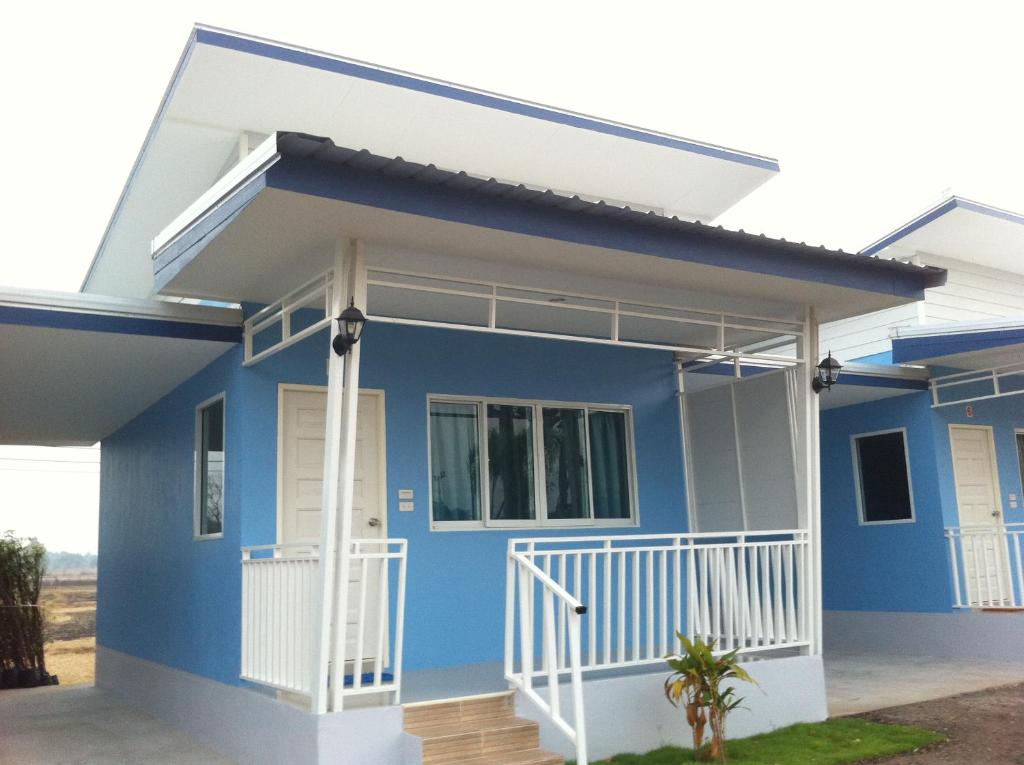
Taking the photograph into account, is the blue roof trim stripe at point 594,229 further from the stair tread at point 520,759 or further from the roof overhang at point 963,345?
the stair tread at point 520,759

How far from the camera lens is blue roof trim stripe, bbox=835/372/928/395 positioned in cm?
1025

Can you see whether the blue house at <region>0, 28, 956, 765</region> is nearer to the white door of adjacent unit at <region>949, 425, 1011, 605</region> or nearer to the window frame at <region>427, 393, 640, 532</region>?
the window frame at <region>427, 393, 640, 532</region>

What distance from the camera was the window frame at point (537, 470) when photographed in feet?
25.2

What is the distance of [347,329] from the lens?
17.5 ft

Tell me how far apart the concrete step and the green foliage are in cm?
845

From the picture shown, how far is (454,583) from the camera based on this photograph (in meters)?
7.51

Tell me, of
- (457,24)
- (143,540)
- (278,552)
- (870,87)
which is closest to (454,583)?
(278,552)

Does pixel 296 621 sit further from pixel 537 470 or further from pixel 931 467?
pixel 931 467

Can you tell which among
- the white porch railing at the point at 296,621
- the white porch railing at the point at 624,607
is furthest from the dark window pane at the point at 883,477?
the white porch railing at the point at 296,621

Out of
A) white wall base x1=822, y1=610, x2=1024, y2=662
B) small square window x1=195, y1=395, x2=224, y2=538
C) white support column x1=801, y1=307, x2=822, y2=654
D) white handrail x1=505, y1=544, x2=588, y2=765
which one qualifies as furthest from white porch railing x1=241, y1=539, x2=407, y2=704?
white wall base x1=822, y1=610, x2=1024, y2=662

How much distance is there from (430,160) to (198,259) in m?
3.72

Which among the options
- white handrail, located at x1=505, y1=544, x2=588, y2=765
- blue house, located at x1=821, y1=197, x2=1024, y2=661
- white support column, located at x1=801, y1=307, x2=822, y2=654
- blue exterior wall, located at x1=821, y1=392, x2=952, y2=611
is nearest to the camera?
white handrail, located at x1=505, y1=544, x2=588, y2=765

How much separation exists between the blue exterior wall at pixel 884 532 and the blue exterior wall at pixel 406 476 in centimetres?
354

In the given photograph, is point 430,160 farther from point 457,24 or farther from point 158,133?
point 457,24
